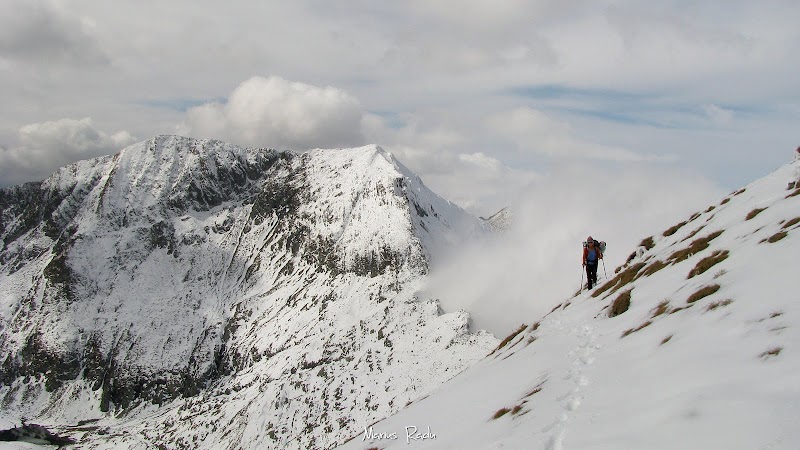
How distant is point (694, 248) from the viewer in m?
26.8

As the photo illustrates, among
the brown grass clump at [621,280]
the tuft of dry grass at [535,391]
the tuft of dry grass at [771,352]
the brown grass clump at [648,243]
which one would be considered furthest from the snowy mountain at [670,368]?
the brown grass clump at [648,243]

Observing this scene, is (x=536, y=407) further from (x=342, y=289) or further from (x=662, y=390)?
(x=342, y=289)

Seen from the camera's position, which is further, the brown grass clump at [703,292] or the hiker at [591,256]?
the hiker at [591,256]

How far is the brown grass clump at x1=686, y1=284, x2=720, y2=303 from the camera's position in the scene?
1795 centimetres

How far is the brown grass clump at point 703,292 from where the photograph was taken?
707 inches

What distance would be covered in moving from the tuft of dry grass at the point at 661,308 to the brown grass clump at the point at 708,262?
266 cm

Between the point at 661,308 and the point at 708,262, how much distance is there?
408 cm

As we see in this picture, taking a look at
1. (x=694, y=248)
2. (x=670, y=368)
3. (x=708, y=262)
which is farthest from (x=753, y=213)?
(x=670, y=368)

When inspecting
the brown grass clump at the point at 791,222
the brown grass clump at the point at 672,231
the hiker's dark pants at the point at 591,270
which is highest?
the brown grass clump at the point at 672,231

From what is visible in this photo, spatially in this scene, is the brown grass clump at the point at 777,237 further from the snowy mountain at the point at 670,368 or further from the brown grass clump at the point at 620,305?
the brown grass clump at the point at 620,305

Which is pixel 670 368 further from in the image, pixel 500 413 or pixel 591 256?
pixel 591 256

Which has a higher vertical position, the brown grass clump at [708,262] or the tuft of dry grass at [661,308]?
the brown grass clump at [708,262]

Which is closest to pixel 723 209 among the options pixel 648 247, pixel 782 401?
pixel 648 247

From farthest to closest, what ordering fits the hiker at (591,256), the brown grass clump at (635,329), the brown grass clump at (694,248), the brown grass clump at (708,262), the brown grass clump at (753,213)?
the hiker at (591,256) → the brown grass clump at (753,213) → the brown grass clump at (694,248) → the brown grass clump at (708,262) → the brown grass clump at (635,329)
